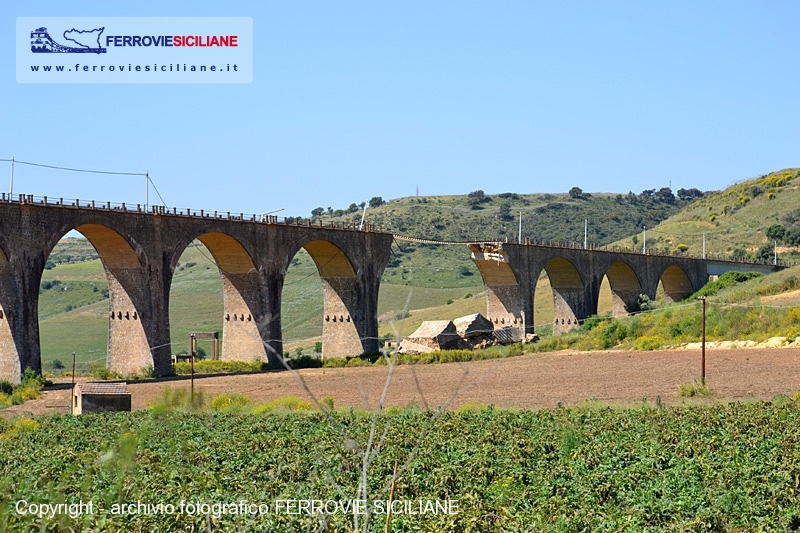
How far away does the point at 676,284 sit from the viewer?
8719 centimetres

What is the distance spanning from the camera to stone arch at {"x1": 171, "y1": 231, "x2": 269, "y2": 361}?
50562 millimetres

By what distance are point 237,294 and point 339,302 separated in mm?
6785

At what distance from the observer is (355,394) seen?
3594cm

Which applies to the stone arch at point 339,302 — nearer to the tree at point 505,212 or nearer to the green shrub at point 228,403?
the green shrub at point 228,403

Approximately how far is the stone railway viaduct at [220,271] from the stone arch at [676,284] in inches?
720

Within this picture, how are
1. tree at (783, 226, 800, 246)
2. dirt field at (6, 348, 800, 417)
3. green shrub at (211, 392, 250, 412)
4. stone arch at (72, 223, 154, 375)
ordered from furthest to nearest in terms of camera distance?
1. tree at (783, 226, 800, 246)
2. stone arch at (72, 223, 154, 375)
3. dirt field at (6, 348, 800, 417)
4. green shrub at (211, 392, 250, 412)

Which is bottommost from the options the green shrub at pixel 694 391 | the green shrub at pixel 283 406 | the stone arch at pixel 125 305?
the green shrub at pixel 283 406

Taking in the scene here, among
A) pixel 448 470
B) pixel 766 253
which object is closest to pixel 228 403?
pixel 448 470

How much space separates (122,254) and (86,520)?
3548cm

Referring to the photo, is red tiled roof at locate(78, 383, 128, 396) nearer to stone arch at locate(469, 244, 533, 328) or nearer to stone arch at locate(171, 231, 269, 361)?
stone arch at locate(171, 231, 269, 361)

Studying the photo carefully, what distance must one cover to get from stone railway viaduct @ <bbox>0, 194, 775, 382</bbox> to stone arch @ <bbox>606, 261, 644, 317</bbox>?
A: 9.79 meters

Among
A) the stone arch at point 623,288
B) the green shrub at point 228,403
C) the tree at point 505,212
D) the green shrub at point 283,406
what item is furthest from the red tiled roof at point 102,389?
the tree at point 505,212

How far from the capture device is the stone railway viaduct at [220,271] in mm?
40594

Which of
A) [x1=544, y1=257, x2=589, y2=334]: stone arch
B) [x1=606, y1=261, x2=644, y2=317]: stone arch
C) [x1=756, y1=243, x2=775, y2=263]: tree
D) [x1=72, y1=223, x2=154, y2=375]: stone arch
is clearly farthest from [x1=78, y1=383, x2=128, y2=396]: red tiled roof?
[x1=756, y1=243, x2=775, y2=263]: tree
